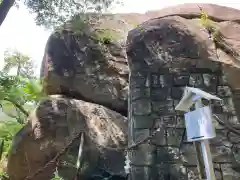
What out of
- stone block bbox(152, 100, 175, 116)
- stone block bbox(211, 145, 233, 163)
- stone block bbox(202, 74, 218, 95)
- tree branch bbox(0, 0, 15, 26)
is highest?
tree branch bbox(0, 0, 15, 26)

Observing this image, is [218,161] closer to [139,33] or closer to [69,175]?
[139,33]

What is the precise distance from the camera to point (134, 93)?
3914mm

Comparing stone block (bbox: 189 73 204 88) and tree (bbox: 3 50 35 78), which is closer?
stone block (bbox: 189 73 204 88)

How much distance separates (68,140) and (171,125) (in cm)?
266

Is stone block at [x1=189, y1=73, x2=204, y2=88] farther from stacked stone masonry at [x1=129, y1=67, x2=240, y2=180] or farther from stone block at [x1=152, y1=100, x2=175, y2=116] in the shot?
stone block at [x1=152, y1=100, x2=175, y2=116]

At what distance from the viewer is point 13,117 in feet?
29.1

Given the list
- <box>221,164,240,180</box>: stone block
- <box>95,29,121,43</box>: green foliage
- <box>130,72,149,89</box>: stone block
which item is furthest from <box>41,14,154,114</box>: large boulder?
<box>221,164,240,180</box>: stone block

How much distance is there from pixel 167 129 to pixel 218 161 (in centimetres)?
73

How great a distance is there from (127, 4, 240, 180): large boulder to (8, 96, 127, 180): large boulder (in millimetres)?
1607

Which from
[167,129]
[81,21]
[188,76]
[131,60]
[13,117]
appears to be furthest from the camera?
[13,117]

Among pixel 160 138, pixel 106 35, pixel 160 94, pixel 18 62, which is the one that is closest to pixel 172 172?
pixel 160 138

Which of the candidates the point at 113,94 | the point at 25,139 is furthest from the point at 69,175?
the point at 113,94

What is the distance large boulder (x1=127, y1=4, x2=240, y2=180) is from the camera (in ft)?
11.1

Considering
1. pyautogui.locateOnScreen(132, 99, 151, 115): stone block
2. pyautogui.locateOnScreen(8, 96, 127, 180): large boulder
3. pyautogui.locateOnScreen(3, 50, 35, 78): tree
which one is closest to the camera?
pyautogui.locateOnScreen(132, 99, 151, 115): stone block
